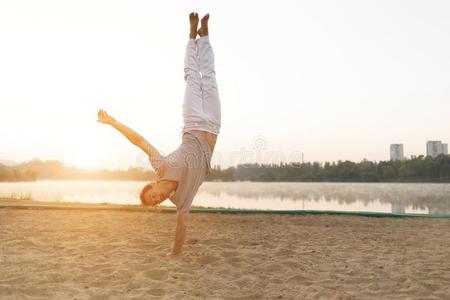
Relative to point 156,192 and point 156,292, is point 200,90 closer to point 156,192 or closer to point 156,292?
point 156,192

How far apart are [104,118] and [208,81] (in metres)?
1.46

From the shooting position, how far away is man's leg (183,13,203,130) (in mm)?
5676

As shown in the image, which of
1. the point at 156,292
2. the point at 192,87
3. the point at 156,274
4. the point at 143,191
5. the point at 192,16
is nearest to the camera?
the point at 156,292

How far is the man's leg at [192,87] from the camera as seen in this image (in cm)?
568

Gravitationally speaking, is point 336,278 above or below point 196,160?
below

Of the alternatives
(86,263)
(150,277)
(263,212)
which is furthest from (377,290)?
(263,212)

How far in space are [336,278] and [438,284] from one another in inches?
41.1

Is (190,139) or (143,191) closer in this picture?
(143,191)

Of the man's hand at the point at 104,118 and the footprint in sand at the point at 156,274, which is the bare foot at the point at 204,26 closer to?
the man's hand at the point at 104,118

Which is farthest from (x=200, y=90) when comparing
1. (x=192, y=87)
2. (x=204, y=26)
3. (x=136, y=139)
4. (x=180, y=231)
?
(x=180, y=231)

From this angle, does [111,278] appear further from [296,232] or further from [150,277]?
[296,232]

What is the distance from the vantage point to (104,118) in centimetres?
561

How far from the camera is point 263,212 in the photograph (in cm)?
1011

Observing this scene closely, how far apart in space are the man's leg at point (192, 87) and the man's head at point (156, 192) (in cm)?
81
